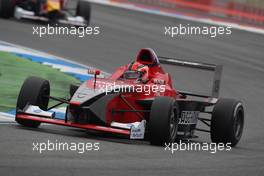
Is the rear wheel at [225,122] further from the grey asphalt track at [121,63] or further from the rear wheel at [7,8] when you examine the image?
the rear wheel at [7,8]

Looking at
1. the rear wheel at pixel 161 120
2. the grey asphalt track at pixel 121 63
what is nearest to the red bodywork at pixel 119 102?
the grey asphalt track at pixel 121 63

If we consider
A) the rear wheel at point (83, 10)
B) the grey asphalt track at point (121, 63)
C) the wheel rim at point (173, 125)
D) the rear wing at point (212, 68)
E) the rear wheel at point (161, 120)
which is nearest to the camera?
Result: the grey asphalt track at point (121, 63)

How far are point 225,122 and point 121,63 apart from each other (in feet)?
30.7

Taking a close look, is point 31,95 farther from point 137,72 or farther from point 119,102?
point 137,72

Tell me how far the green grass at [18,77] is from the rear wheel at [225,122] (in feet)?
10.4

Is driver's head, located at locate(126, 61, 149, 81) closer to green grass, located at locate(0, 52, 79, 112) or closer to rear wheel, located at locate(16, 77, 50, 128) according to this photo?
rear wheel, located at locate(16, 77, 50, 128)

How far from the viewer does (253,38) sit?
31.2m

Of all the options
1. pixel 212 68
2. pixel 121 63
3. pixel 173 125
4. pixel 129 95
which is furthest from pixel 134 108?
pixel 121 63

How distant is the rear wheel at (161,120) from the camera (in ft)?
37.0

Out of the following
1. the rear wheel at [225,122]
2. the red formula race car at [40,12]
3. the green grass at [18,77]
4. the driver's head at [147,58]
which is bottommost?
the green grass at [18,77]

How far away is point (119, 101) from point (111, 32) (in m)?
15.7

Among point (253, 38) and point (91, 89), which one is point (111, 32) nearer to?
point (253, 38)

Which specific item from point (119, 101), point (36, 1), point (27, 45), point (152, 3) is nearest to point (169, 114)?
point (119, 101)

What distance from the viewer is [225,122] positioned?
12.6 meters
